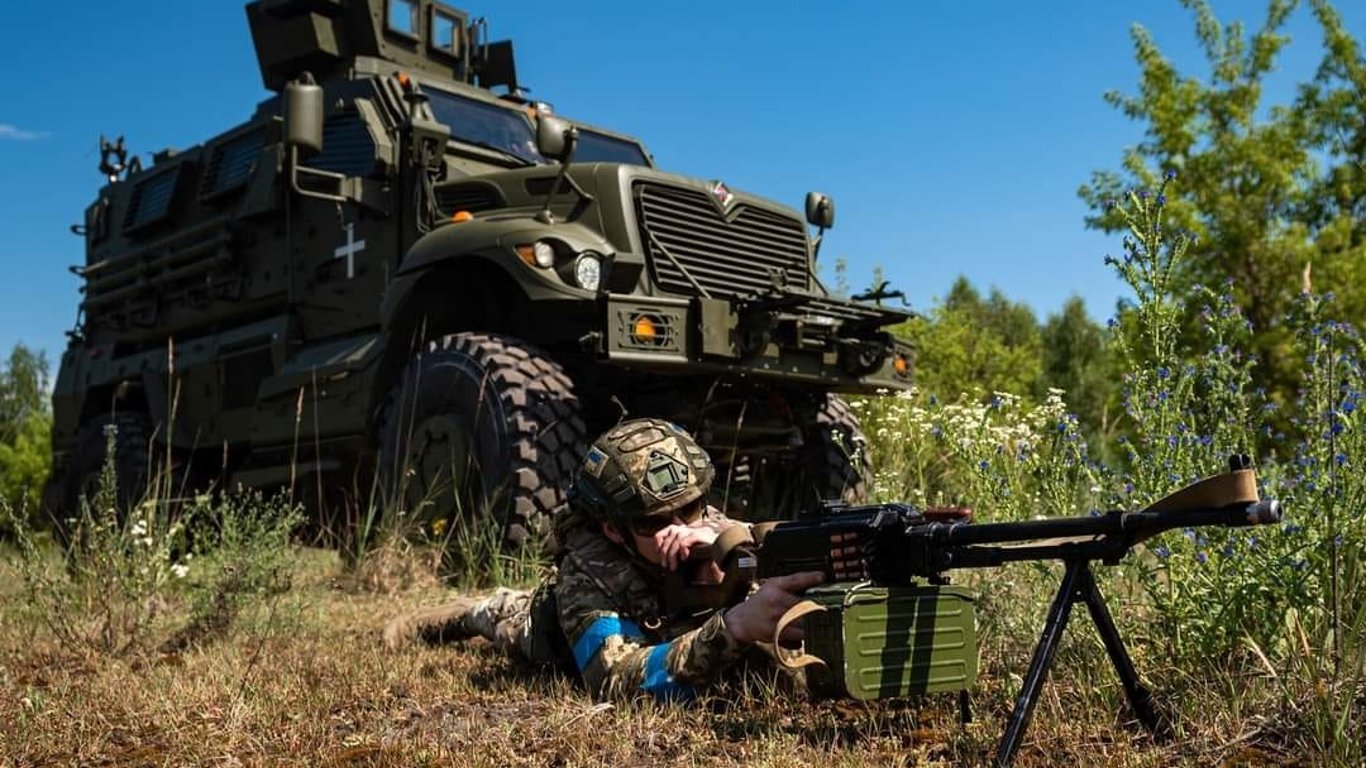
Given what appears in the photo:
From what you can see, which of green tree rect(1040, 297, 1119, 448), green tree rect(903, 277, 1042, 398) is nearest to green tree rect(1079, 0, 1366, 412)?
green tree rect(903, 277, 1042, 398)

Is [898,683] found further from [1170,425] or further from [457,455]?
[457,455]

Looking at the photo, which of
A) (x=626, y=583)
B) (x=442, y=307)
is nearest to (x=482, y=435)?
(x=442, y=307)

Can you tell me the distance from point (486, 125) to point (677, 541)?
14.8 feet

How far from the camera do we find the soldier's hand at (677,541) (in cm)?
327

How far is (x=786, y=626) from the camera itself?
2795 mm

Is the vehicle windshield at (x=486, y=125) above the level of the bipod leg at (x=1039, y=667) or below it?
above

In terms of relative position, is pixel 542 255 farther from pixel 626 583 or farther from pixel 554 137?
pixel 626 583

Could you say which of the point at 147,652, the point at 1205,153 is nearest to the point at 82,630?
the point at 147,652

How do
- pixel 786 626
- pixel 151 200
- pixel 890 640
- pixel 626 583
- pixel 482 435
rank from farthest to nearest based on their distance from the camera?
pixel 151 200 → pixel 482 435 → pixel 626 583 → pixel 786 626 → pixel 890 640

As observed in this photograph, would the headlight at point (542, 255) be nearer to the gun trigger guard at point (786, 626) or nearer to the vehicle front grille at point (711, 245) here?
the vehicle front grille at point (711, 245)

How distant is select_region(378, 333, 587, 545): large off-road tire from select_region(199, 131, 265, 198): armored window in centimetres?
288

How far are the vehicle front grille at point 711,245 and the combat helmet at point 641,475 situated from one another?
2297 mm

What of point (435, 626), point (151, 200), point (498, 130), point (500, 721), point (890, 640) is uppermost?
point (151, 200)

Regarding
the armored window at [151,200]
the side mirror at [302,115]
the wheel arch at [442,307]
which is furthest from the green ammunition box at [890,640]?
the armored window at [151,200]
